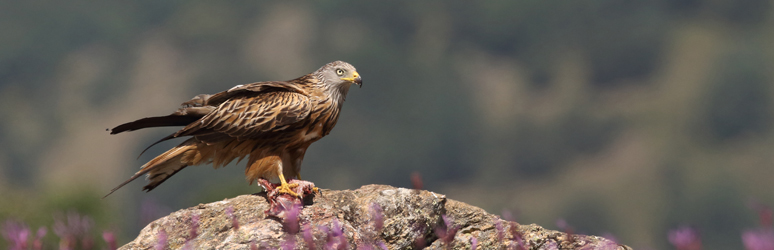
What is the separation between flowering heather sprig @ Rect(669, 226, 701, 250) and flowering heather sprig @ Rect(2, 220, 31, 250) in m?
2.47

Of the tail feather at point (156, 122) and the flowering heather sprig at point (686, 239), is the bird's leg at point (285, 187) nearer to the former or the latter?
→ the tail feather at point (156, 122)

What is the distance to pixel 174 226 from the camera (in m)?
7.10

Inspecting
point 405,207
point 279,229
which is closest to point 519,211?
point 279,229

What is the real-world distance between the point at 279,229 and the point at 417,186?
3.91 metres

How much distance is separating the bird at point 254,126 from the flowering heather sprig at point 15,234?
5158 mm

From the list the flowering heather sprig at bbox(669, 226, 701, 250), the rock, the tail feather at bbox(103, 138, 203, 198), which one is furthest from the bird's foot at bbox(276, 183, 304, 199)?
the flowering heather sprig at bbox(669, 226, 701, 250)

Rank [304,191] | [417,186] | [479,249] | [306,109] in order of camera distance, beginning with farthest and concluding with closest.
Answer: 1. [306,109]
2. [304,191]
3. [479,249]
4. [417,186]

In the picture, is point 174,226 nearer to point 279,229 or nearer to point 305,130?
point 279,229

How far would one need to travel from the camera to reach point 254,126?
825cm

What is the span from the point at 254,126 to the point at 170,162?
1.29 meters

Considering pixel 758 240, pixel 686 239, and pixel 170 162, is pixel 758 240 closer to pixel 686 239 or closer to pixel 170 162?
pixel 686 239

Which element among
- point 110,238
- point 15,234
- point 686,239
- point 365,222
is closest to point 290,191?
point 365,222

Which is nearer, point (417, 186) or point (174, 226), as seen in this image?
point (417, 186)

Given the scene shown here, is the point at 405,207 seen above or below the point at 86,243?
below
